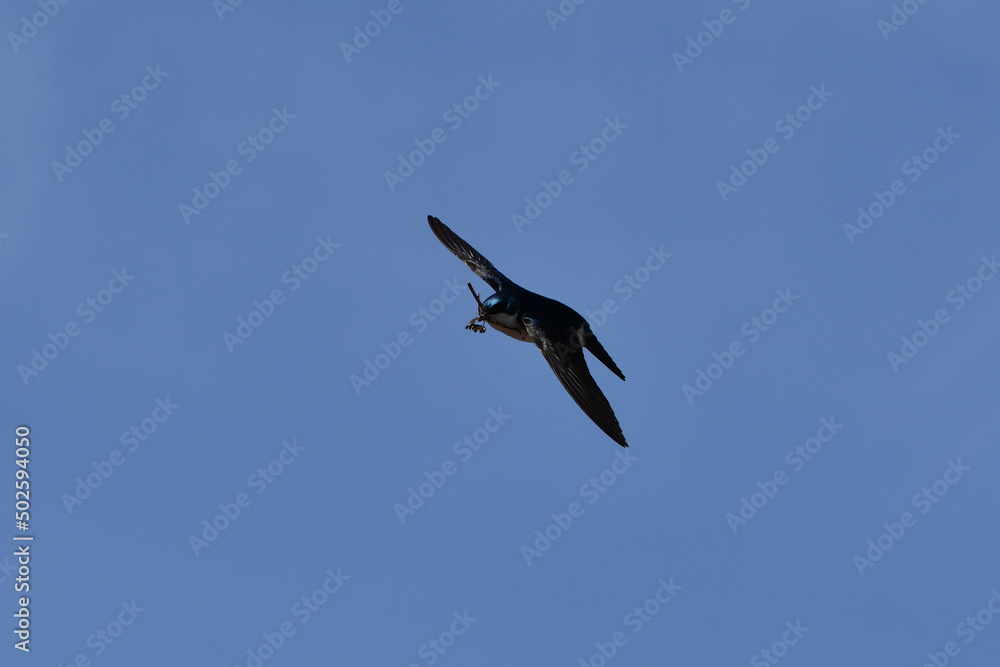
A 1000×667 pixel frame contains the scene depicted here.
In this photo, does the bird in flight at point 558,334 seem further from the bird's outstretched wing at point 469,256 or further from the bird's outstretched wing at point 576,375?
the bird's outstretched wing at point 469,256

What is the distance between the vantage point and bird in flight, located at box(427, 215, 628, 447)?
3338 centimetres

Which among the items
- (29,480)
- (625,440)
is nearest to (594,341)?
(625,440)

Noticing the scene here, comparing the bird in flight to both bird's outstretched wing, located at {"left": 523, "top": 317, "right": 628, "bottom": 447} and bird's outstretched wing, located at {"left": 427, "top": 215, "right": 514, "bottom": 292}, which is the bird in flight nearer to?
bird's outstretched wing, located at {"left": 523, "top": 317, "right": 628, "bottom": 447}

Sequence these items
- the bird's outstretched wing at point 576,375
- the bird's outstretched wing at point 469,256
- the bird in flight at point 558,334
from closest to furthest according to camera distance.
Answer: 1. the bird's outstretched wing at point 576,375
2. the bird in flight at point 558,334
3. the bird's outstretched wing at point 469,256

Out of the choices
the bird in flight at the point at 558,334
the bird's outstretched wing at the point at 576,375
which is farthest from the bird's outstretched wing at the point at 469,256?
the bird's outstretched wing at the point at 576,375

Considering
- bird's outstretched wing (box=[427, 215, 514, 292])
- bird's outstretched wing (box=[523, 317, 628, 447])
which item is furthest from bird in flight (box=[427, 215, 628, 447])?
bird's outstretched wing (box=[427, 215, 514, 292])

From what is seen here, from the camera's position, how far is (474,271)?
4072 centimetres

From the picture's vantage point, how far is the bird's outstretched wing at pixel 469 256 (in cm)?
3950

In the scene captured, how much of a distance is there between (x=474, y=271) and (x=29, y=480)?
13.5m

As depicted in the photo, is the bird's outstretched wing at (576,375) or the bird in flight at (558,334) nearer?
the bird's outstretched wing at (576,375)

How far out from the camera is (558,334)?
35688 millimetres

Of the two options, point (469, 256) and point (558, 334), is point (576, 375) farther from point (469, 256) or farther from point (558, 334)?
point (469, 256)

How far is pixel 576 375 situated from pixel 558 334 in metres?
1.68

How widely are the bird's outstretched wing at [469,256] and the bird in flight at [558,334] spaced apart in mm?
851
